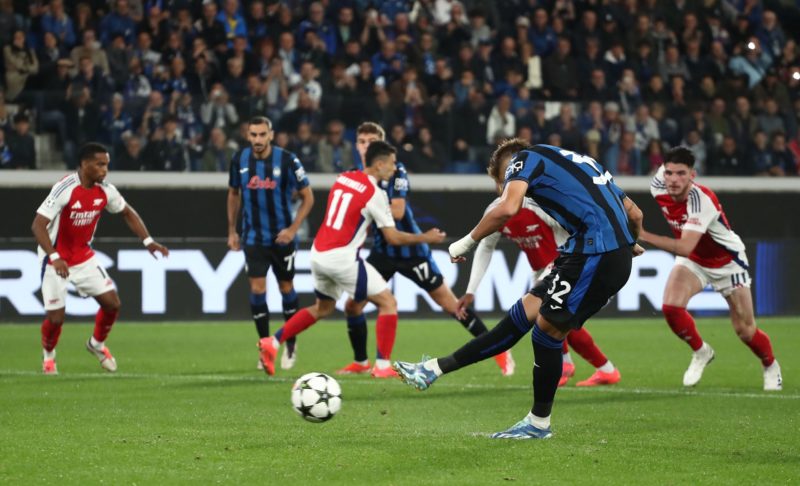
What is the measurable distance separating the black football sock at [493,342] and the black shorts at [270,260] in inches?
199

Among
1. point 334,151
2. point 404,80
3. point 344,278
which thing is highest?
point 404,80

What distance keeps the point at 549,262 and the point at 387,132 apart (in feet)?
27.2

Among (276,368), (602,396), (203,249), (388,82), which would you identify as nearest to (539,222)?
(602,396)

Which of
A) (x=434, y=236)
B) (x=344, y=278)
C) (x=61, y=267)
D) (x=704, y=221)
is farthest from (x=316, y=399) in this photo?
(x=61, y=267)

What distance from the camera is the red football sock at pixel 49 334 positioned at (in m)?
11.1

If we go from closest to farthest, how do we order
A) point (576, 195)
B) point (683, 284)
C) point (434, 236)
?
point (576, 195) → point (434, 236) → point (683, 284)

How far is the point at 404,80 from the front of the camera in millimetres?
19469

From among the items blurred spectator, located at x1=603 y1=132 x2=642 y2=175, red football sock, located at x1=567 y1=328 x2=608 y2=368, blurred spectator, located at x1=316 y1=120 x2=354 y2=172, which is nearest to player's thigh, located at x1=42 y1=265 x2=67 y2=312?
red football sock, located at x1=567 y1=328 x2=608 y2=368

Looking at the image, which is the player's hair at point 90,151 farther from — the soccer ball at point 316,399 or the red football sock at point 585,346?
the soccer ball at point 316,399

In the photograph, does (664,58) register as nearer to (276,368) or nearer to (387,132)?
(387,132)

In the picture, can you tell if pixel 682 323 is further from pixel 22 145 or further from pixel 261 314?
pixel 22 145

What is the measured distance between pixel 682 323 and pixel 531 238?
1.41m

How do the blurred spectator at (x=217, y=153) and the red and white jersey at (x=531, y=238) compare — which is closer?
the red and white jersey at (x=531, y=238)

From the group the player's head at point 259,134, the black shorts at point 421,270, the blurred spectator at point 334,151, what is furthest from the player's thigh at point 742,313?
the blurred spectator at point 334,151
